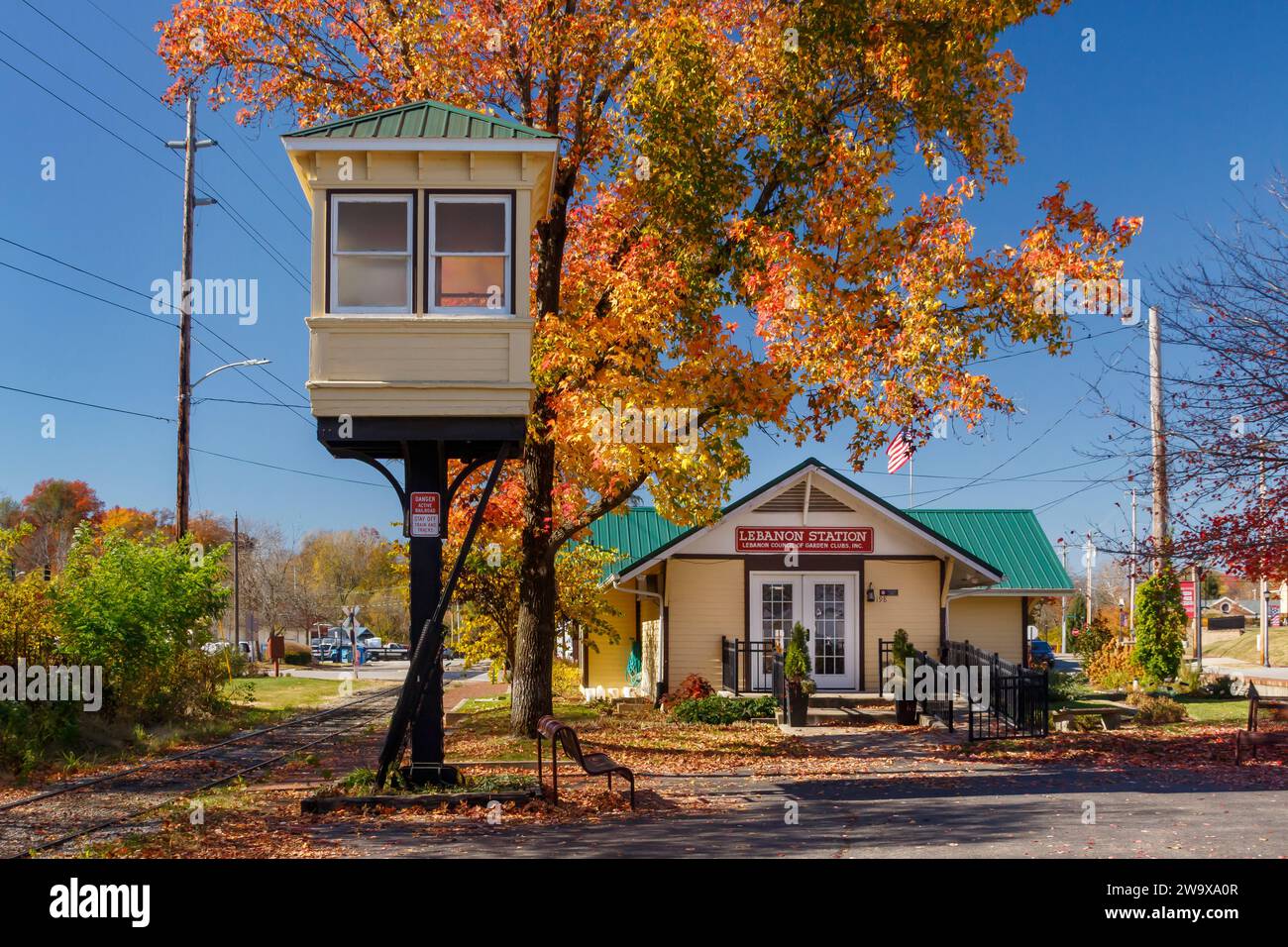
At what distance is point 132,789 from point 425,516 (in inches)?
241

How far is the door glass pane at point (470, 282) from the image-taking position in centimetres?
1296

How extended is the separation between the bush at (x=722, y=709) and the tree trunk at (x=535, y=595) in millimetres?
4381

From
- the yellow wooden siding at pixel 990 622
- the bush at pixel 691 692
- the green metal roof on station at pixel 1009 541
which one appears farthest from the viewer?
the green metal roof on station at pixel 1009 541

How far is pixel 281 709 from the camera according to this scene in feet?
98.6

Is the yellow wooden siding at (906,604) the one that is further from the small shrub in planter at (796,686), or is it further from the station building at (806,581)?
the small shrub in planter at (796,686)

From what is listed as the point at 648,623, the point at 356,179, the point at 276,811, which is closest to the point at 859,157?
the point at 356,179

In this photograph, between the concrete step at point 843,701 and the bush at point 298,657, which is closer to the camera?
the concrete step at point 843,701

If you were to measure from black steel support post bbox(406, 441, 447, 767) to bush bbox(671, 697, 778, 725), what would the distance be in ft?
33.8

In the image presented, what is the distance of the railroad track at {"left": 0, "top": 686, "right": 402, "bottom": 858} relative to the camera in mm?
11695

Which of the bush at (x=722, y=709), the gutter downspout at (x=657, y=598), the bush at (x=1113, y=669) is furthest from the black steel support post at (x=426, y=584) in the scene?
the bush at (x=1113, y=669)

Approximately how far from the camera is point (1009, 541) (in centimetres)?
3184

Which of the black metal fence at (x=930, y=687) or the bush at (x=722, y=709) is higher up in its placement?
the black metal fence at (x=930, y=687)

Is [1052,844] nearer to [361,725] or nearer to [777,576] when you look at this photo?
[777,576]

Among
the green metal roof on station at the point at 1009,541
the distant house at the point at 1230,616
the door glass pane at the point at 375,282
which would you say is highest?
the door glass pane at the point at 375,282
